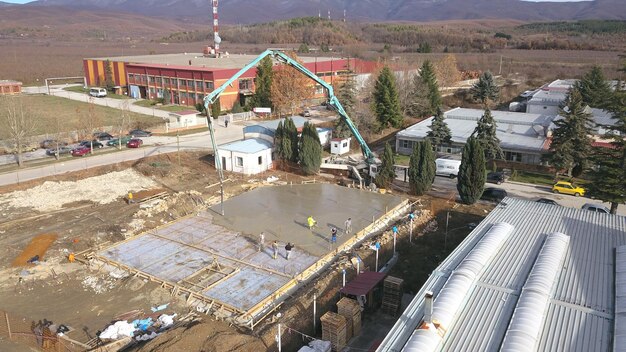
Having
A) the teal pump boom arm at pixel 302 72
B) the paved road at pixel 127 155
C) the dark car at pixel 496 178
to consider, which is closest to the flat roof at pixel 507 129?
the dark car at pixel 496 178

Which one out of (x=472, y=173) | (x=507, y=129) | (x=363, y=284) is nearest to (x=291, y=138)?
(x=472, y=173)

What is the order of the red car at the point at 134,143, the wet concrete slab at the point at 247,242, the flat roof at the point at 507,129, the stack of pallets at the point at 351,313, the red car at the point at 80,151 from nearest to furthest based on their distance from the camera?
the stack of pallets at the point at 351,313
the wet concrete slab at the point at 247,242
the flat roof at the point at 507,129
the red car at the point at 80,151
the red car at the point at 134,143

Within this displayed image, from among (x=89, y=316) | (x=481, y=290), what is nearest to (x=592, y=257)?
(x=481, y=290)

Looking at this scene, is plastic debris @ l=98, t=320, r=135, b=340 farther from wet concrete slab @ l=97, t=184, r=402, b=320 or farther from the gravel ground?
the gravel ground

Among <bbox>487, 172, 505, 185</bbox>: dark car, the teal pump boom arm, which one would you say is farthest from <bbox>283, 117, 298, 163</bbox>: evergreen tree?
<bbox>487, 172, 505, 185</bbox>: dark car

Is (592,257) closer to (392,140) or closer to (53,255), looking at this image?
(53,255)

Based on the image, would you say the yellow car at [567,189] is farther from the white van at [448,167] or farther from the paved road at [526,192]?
the white van at [448,167]

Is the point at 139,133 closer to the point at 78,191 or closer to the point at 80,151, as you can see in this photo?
the point at 80,151
